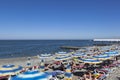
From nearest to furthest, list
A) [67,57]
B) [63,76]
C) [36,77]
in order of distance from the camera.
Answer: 1. [36,77]
2. [63,76]
3. [67,57]

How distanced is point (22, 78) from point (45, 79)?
147cm

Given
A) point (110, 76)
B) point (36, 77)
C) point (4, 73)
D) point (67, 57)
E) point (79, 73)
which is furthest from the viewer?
point (67, 57)

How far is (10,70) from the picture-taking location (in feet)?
55.6

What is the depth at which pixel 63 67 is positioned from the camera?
24359 millimetres

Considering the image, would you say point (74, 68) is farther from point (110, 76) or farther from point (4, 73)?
point (4, 73)

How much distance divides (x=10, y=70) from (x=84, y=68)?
10748 mm

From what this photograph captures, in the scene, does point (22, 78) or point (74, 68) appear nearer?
point (22, 78)

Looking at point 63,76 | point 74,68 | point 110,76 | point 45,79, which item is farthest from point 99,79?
point 45,79

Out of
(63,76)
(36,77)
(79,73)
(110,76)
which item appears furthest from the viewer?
(79,73)

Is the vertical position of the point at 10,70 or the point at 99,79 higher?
the point at 10,70

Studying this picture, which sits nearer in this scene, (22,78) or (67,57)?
(22,78)

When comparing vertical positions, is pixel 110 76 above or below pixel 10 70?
below

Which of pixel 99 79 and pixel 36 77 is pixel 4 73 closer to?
pixel 36 77

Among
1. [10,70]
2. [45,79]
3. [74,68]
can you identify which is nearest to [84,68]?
[74,68]
